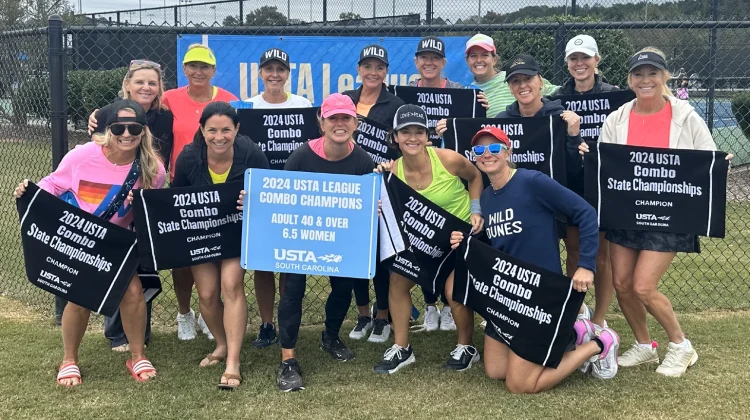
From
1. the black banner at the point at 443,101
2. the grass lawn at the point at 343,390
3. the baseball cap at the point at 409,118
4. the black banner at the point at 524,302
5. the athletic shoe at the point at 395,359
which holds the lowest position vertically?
the grass lawn at the point at 343,390

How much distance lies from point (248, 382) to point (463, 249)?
1.78m

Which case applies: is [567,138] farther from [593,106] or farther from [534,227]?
[534,227]

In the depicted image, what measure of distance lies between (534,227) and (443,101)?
1.63 metres

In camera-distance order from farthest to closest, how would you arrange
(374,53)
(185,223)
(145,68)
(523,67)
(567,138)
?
(374,53) → (145,68) → (567,138) → (523,67) → (185,223)

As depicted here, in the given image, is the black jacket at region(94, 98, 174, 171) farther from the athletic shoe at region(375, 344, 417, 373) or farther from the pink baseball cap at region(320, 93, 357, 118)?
the athletic shoe at region(375, 344, 417, 373)

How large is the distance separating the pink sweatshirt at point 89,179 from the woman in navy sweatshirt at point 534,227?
249cm

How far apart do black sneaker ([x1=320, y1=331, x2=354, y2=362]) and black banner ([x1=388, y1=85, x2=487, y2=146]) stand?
199 cm

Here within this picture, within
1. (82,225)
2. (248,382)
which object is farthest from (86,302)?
(248,382)

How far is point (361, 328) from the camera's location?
565 centimetres

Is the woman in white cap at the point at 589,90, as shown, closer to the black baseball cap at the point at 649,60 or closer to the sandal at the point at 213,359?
the black baseball cap at the point at 649,60

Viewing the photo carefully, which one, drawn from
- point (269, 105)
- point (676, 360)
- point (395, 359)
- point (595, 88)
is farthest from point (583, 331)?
point (269, 105)

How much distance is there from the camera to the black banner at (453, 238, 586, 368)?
4293 millimetres

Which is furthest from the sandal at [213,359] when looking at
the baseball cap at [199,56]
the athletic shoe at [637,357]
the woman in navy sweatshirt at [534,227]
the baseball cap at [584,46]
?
the baseball cap at [584,46]

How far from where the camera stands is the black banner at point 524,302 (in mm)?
4293
